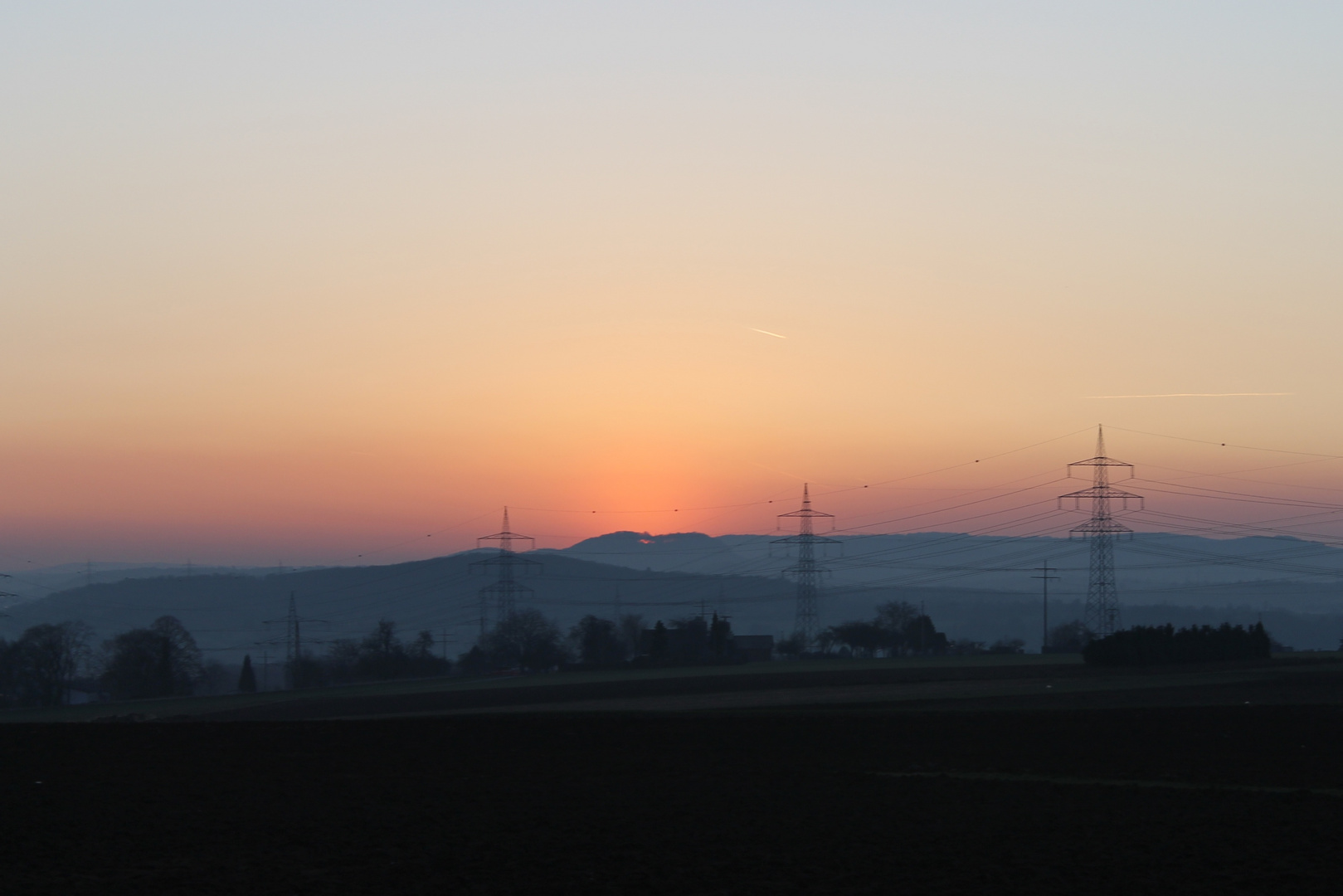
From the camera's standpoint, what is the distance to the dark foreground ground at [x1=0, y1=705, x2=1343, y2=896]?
2317 cm

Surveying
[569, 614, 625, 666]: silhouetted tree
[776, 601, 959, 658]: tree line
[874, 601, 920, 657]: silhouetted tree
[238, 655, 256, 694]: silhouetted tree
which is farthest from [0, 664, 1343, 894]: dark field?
[238, 655, 256, 694]: silhouetted tree

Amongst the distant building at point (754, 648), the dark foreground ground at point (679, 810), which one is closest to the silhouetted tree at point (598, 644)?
the distant building at point (754, 648)

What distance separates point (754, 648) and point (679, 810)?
119556 millimetres

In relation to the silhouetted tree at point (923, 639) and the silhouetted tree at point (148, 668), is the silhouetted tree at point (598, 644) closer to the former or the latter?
the silhouetted tree at point (923, 639)

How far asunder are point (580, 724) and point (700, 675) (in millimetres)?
55450

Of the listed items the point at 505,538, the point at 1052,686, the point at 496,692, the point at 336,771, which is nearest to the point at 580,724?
the point at 336,771

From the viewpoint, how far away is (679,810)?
101ft

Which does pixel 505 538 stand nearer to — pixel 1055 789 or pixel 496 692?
pixel 496 692

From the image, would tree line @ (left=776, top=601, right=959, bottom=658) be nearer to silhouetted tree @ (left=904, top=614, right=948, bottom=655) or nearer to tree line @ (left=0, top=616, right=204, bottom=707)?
silhouetted tree @ (left=904, top=614, right=948, bottom=655)

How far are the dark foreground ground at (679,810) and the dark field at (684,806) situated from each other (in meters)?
0.11

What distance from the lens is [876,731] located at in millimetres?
49875

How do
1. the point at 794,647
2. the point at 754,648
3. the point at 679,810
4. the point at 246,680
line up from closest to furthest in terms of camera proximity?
the point at 679,810, the point at 794,647, the point at 246,680, the point at 754,648

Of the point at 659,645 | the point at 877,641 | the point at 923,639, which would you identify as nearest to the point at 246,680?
the point at 659,645

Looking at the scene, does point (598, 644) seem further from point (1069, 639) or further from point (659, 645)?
point (1069, 639)
